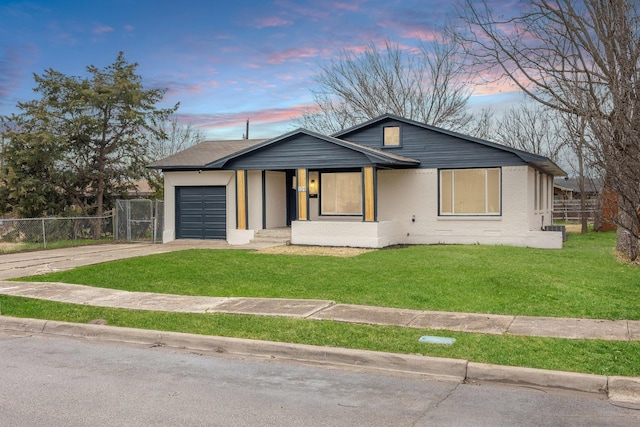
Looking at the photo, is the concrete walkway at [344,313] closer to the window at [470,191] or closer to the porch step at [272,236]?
the porch step at [272,236]

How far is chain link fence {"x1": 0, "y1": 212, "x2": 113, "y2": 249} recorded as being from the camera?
21.6m

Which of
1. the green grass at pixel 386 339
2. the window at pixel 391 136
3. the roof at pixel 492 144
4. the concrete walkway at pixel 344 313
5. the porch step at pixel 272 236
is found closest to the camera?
the green grass at pixel 386 339

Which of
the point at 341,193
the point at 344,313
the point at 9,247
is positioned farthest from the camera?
the point at 341,193

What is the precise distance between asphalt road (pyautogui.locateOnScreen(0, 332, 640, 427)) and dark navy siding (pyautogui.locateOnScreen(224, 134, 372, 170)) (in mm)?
13901

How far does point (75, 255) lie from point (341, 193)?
32.8ft

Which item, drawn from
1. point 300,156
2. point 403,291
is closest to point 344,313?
point 403,291

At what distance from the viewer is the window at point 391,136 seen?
22906 mm

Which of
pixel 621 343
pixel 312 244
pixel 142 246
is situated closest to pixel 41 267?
pixel 142 246

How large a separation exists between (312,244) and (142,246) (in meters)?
6.39

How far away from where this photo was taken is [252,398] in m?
5.90

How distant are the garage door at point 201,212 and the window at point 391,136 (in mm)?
6523

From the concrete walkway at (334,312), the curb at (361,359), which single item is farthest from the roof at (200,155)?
the curb at (361,359)

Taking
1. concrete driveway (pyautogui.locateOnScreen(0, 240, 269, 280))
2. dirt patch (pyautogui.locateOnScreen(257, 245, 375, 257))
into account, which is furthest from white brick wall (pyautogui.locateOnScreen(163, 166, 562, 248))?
concrete driveway (pyautogui.locateOnScreen(0, 240, 269, 280))

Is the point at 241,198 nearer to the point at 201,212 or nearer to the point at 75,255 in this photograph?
the point at 201,212
